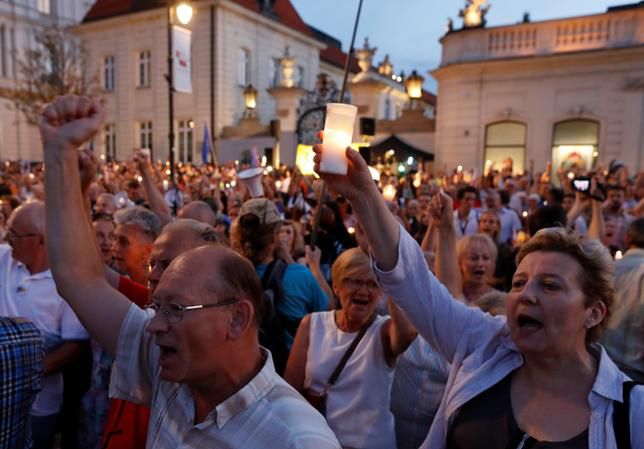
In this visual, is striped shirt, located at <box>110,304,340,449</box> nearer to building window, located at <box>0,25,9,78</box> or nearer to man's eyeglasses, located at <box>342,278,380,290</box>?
man's eyeglasses, located at <box>342,278,380,290</box>

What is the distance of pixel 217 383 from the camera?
1533 millimetres

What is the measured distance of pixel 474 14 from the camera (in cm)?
1742

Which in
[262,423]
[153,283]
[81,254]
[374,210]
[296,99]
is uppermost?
[296,99]

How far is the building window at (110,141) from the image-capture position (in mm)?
31422

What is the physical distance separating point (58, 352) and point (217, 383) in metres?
1.71

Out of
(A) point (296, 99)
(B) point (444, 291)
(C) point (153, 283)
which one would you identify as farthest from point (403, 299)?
(A) point (296, 99)

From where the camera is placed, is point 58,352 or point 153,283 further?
point 58,352

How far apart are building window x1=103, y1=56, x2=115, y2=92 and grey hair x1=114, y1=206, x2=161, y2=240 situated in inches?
1232

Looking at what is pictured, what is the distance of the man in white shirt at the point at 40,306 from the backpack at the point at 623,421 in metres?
2.53

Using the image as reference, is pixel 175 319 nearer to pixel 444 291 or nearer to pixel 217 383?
pixel 217 383

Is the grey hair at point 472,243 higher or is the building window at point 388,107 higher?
the building window at point 388,107

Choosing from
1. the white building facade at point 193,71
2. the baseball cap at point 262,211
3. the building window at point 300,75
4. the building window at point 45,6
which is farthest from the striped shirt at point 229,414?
the building window at point 45,6

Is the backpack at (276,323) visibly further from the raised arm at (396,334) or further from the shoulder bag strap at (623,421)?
the shoulder bag strap at (623,421)

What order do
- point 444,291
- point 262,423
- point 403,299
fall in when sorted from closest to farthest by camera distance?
point 262,423 → point 403,299 → point 444,291
